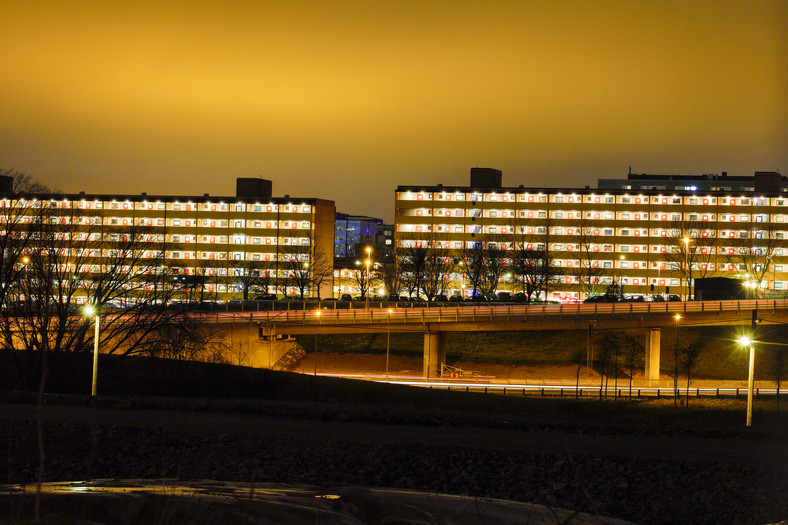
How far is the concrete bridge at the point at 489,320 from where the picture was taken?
65.8 meters

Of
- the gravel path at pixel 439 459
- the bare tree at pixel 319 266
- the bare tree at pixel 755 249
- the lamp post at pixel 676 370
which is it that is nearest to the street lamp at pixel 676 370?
the lamp post at pixel 676 370

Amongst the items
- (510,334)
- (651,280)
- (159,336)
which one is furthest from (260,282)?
(159,336)

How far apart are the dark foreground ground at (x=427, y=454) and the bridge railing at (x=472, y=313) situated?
3599 cm

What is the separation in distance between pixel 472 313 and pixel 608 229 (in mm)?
63799

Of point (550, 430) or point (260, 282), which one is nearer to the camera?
point (550, 430)

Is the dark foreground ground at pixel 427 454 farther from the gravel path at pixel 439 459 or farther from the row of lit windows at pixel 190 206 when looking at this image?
the row of lit windows at pixel 190 206

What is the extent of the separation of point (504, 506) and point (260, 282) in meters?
101

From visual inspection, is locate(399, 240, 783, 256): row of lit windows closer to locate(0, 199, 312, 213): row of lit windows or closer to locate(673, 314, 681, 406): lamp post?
locate(0, 199, 312, 213): row of lit windows

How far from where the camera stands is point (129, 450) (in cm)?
2269

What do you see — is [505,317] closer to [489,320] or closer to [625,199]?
[489,320]

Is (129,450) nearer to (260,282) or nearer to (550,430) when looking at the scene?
(550,430)

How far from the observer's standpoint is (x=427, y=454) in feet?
73.7

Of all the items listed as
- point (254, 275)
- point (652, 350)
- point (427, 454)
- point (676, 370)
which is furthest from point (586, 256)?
point (427, 454)

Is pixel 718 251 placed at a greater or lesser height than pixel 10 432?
greater
